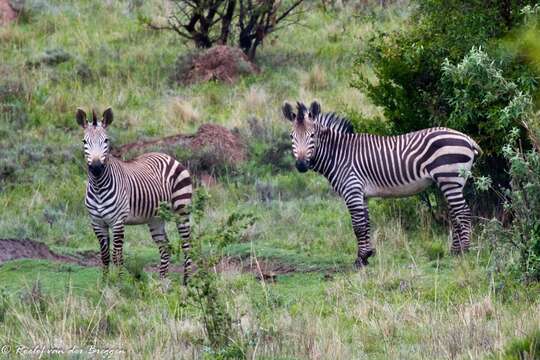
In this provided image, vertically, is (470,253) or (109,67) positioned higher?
(109,67)

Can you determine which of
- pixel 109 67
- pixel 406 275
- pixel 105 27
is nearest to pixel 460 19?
pixel 406 275

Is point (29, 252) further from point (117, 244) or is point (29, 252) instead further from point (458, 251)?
point (458, 251)

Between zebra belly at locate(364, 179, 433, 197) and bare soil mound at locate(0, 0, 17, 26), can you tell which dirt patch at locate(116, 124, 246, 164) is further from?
bare soil mound at locate(0, 0, 17, 26)

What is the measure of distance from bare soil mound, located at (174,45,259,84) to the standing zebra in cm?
777

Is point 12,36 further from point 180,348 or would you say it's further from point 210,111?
point 180,348

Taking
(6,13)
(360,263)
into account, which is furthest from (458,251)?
(6,13)

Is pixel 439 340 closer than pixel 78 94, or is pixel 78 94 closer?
pixel 439 340

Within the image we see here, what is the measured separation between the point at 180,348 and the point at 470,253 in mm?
4705

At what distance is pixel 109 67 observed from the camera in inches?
830

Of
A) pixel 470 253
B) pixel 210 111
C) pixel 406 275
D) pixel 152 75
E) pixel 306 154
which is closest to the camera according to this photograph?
pixel 406 275

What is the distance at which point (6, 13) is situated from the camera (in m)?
23.6

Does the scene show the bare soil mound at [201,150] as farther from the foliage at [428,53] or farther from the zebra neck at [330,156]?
the zebra neck at [330,156]

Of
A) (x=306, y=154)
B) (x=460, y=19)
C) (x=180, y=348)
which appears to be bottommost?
(x=180, y=348)

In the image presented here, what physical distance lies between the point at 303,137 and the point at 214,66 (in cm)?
858
